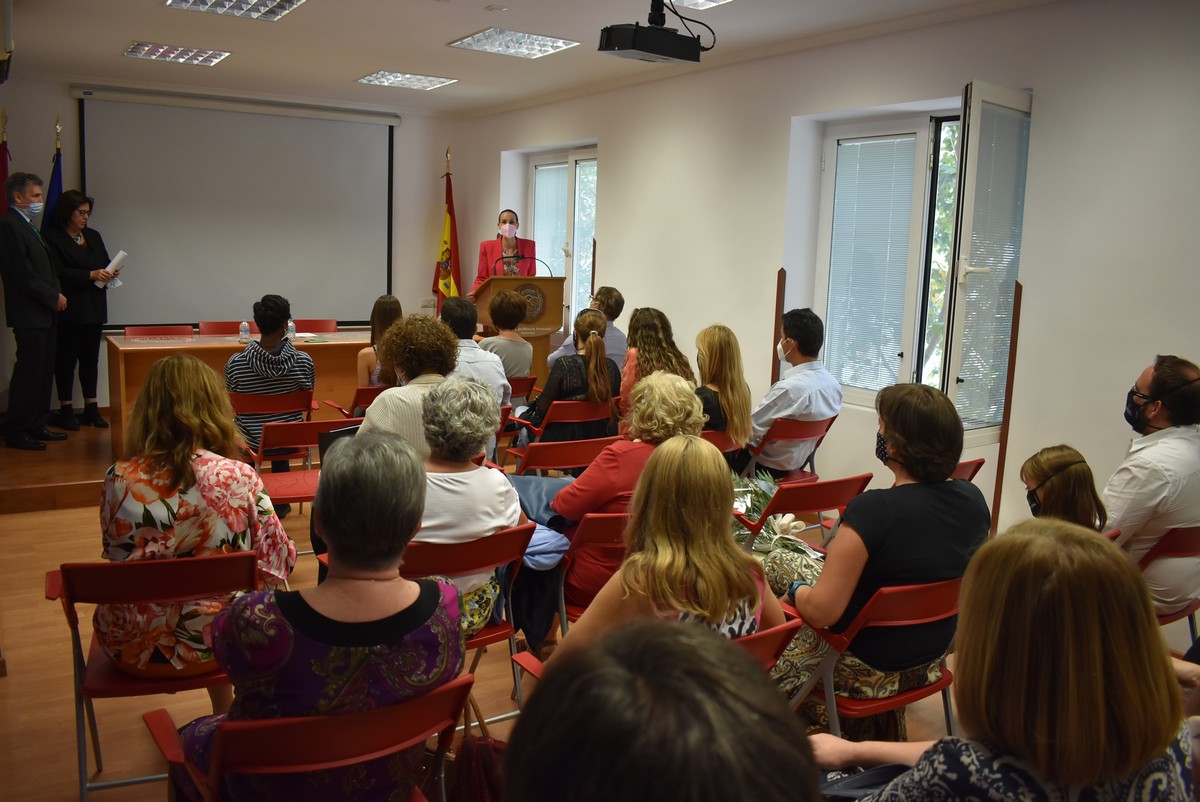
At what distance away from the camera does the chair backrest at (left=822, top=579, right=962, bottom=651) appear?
7.79 ft

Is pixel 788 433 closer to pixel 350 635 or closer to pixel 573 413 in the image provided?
pixel 573 413

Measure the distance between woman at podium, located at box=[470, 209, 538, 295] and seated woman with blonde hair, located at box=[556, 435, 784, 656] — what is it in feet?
23.2

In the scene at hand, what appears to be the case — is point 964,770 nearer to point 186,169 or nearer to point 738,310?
point 738,310

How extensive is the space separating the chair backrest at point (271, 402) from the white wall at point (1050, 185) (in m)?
3.39

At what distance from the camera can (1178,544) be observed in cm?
316

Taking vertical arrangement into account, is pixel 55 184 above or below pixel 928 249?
above

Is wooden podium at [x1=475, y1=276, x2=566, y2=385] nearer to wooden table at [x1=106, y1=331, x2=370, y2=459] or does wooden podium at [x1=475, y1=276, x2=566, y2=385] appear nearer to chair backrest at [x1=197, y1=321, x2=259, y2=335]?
wooden table at [x1=106, y1=331, x2=370, y2=459]

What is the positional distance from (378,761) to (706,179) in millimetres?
6212

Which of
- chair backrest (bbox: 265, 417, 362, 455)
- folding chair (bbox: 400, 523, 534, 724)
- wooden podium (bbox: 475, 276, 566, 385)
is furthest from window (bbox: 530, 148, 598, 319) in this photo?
folding chair (bbox: 400, 523, 534, 724)

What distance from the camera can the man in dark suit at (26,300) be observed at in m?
6.14

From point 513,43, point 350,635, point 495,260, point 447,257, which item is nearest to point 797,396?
point 350,635

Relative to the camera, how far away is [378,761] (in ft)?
5.86

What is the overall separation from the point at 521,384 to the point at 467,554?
3.19m

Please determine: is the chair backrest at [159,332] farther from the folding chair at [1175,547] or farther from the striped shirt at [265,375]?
the folding chair at [1175,547]
